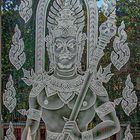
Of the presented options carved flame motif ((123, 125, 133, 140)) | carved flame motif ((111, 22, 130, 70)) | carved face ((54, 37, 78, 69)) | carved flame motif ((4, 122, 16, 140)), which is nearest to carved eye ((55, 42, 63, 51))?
carved face ((54, 37, 78, 69))

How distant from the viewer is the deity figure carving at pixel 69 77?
13.9 ft

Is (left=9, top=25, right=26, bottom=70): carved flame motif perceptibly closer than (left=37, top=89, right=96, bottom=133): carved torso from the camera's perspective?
No

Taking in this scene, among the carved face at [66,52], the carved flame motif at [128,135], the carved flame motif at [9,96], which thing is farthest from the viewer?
the carved flame motif at [9,96]

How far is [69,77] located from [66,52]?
231 mm

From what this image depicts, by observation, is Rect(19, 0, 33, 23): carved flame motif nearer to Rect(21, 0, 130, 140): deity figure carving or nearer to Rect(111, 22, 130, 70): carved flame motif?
Rect(21, 0, 130, 140): deity figure carving

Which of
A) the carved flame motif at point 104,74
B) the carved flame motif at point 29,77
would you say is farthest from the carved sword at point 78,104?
the carved flame motif at point 29,77

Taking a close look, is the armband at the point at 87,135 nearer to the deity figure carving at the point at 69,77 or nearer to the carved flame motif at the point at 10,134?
the deity figure carving at the point at 69,77

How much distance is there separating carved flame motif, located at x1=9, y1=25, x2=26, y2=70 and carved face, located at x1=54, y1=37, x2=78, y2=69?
1.10ft

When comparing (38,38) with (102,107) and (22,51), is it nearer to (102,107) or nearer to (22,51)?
(22,51)

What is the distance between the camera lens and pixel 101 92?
13.9ft

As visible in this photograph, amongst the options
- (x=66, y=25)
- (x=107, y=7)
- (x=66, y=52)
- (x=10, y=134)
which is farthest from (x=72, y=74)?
(x=10, y=134)

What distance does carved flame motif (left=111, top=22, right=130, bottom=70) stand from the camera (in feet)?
14.0

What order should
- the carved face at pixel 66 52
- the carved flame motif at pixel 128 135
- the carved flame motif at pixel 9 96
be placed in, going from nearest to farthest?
the carved flame motif at pixel 128 135 < the carved face at pixel 66 52 < the carved flame motif at pixel 9 96

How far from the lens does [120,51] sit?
426 centimetres
